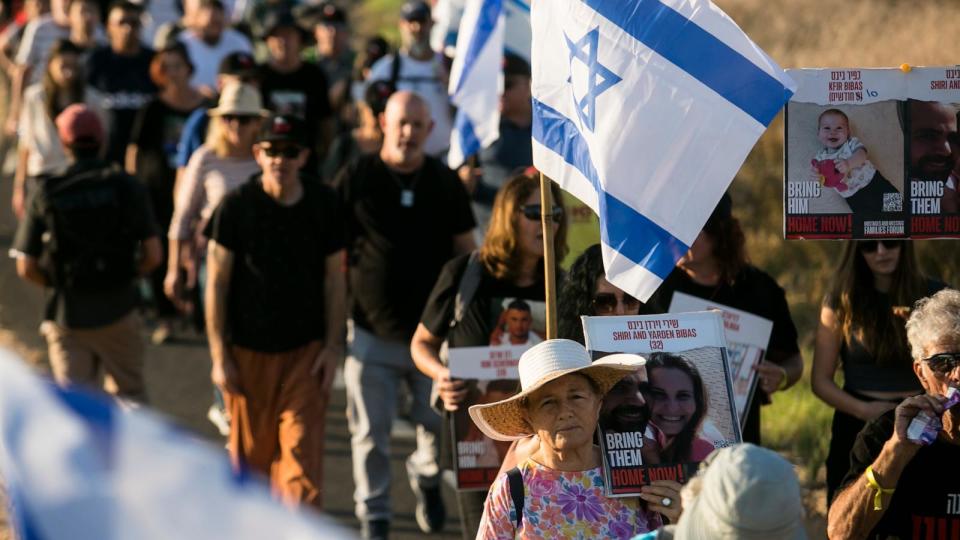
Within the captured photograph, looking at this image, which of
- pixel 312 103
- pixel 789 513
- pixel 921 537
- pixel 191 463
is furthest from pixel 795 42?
pixel 191 463

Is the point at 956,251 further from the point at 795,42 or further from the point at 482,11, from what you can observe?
the point at 795,42

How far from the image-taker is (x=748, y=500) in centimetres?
385

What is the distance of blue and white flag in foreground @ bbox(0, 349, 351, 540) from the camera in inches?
114

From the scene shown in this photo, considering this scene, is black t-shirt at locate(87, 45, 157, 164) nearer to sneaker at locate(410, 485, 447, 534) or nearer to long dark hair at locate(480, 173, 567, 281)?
sneaker at locate(410, 485, 447, 534)

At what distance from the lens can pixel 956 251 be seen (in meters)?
10.2

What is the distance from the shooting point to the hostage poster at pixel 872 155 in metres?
5.77

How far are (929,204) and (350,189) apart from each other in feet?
10.7

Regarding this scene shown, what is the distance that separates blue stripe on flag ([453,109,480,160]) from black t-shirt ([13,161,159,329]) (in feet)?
5.49

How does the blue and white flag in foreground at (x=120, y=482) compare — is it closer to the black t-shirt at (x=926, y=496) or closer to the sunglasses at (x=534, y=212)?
the black t-shirt at (x=926, y=496)

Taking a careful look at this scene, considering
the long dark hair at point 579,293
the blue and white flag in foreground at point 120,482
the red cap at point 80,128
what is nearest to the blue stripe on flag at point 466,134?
the red cap at point 80,128

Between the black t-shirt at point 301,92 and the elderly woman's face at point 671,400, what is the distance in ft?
23.5

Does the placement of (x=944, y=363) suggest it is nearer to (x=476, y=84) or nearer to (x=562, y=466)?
(x=562, y=466)

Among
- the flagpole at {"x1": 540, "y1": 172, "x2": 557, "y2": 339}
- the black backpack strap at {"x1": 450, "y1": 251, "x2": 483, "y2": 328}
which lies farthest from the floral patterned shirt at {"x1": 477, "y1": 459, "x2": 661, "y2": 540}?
the black backpack strap at {"x1": 450, "y1": 251, "x2": 483, "y2": 328}

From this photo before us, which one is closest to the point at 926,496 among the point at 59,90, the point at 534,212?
the point at 534,212
